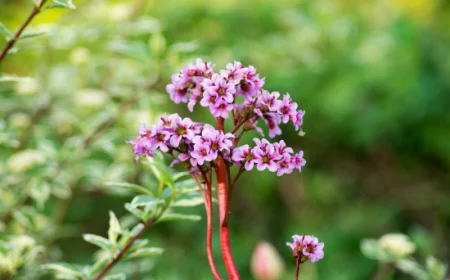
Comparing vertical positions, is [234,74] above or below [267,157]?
above

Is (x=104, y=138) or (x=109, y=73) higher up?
(x=109, y=73)

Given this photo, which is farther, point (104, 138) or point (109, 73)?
point (109, 73)

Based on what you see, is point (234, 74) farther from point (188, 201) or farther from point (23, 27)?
point (23, 27)

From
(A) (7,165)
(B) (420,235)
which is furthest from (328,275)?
(A) (7,165)

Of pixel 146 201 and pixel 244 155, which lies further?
pixel 146 201

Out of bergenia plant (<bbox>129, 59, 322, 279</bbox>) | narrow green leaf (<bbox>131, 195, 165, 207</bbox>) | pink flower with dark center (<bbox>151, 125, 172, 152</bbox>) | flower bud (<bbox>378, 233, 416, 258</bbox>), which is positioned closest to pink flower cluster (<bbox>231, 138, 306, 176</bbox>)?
bergenia plant (<bbox>129, 59, 322, 279</bbox>)

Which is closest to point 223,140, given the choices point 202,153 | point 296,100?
point 202,153

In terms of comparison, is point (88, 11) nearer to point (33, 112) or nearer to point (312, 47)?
point (33, 112)

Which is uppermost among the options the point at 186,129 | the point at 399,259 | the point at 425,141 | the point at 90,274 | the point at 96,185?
the point at 425,141
